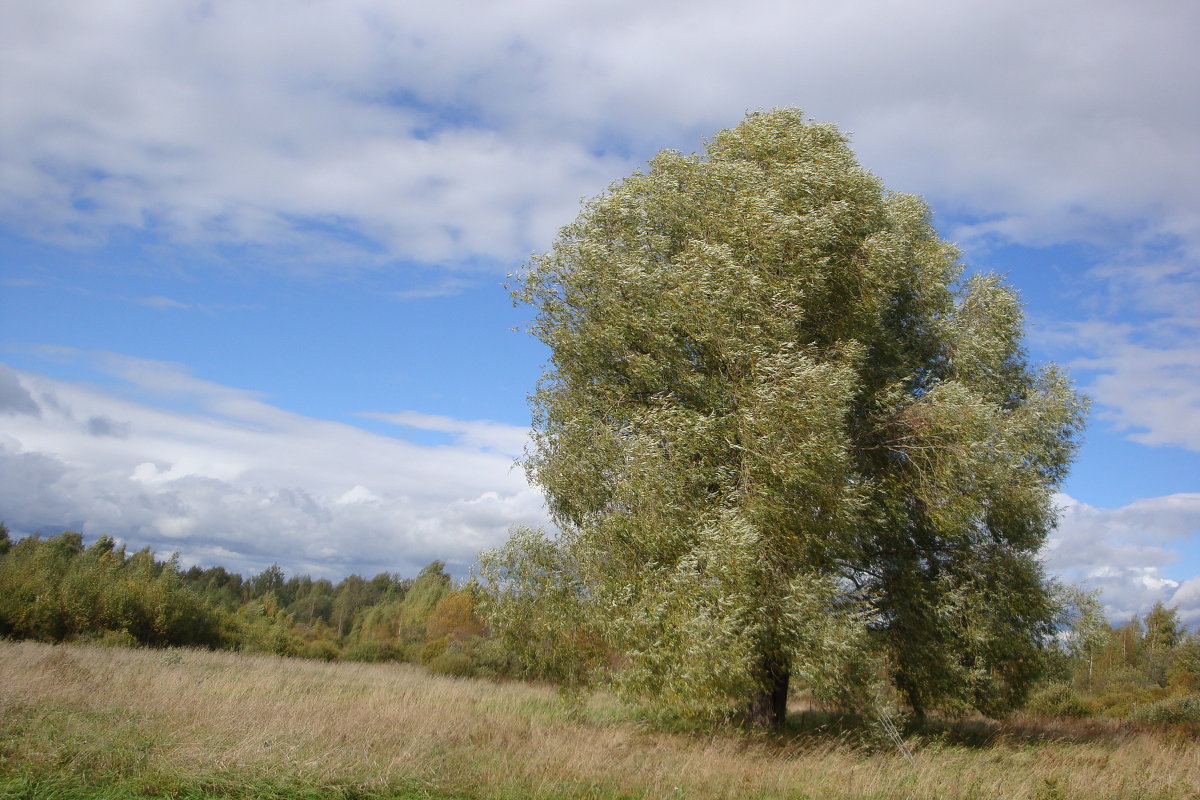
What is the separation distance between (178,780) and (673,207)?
47.6 ft

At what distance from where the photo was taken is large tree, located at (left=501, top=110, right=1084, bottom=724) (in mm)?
13312

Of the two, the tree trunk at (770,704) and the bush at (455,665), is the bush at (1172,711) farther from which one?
the bush at (455,665)

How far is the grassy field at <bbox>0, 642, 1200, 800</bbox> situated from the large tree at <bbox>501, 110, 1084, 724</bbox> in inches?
61.9

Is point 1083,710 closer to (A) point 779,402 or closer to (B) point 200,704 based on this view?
(A) point 779,402

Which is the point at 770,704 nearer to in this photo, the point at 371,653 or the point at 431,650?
the point at 431,650

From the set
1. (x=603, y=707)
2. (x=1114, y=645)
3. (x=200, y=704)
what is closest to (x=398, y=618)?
(x=603, y=707)

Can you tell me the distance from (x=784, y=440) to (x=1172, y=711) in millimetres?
25183

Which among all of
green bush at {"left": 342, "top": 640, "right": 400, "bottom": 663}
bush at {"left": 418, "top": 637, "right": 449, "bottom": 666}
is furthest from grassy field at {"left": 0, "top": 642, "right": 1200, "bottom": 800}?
green bush at {"left": 342, "top": 640, "right": 400, "bottom": 663}

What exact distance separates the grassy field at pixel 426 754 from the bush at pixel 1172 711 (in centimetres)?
1183

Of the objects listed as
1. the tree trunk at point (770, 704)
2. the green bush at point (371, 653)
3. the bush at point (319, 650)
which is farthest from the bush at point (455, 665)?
the tree trunk at point (770, 704)

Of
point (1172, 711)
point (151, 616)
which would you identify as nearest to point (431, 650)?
point (151, 616)

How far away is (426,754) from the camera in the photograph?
443 inches

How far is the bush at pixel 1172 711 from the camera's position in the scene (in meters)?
26.8

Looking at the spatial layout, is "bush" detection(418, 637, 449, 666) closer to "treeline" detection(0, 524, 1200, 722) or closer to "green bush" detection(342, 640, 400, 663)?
"treeline" detection(0, 524, 1200, 722)
